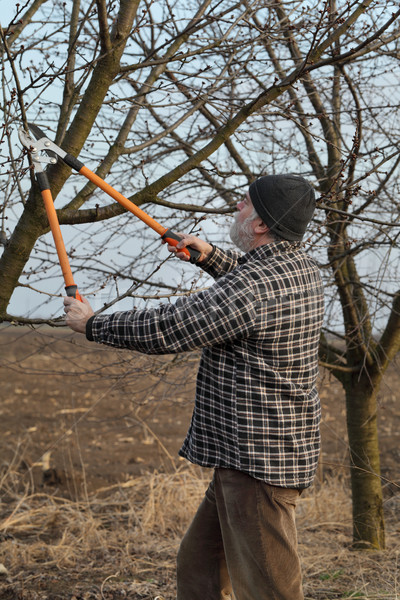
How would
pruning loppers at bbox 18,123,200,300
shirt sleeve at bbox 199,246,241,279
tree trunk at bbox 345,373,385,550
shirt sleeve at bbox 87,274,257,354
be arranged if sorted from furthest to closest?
1. tree trunk at bbox 345,373,385,550
2. shirt sleeve at bbox 199,246,241,279
3. pruning loppers at bbox 18,123,200,300
4. shirt sleeve at bbox 87,274,257,354

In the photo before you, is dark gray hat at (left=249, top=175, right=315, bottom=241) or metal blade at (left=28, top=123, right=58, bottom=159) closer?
dark gray hat at (left=249, top=175, right=315, bottom=241)

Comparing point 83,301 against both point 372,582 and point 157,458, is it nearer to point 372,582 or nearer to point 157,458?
point 372,582

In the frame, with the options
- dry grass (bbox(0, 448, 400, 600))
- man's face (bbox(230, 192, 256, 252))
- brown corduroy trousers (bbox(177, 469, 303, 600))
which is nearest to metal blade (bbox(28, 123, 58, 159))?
man's face (bbox(230, 192, 256, 252))

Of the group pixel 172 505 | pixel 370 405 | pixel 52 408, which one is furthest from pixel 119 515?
pixel 52 408

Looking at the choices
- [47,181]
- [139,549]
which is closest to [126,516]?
[139,549]

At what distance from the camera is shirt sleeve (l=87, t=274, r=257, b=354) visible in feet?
7.80

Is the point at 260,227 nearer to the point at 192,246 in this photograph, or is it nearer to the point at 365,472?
the point at 192,246

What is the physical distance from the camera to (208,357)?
2.59 metres

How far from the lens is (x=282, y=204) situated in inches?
103

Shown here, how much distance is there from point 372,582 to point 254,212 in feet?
8.55

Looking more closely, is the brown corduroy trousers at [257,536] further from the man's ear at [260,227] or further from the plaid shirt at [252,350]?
the man's ear at [260,227]

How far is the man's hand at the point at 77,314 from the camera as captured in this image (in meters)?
2.50

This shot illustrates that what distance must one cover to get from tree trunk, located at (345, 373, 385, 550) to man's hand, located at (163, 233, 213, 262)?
2.13 metres

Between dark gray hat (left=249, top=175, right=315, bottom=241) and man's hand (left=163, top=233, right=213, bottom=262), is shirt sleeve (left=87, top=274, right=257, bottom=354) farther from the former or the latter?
man's hand (left=163, top=233, right=213, bottom=262)
